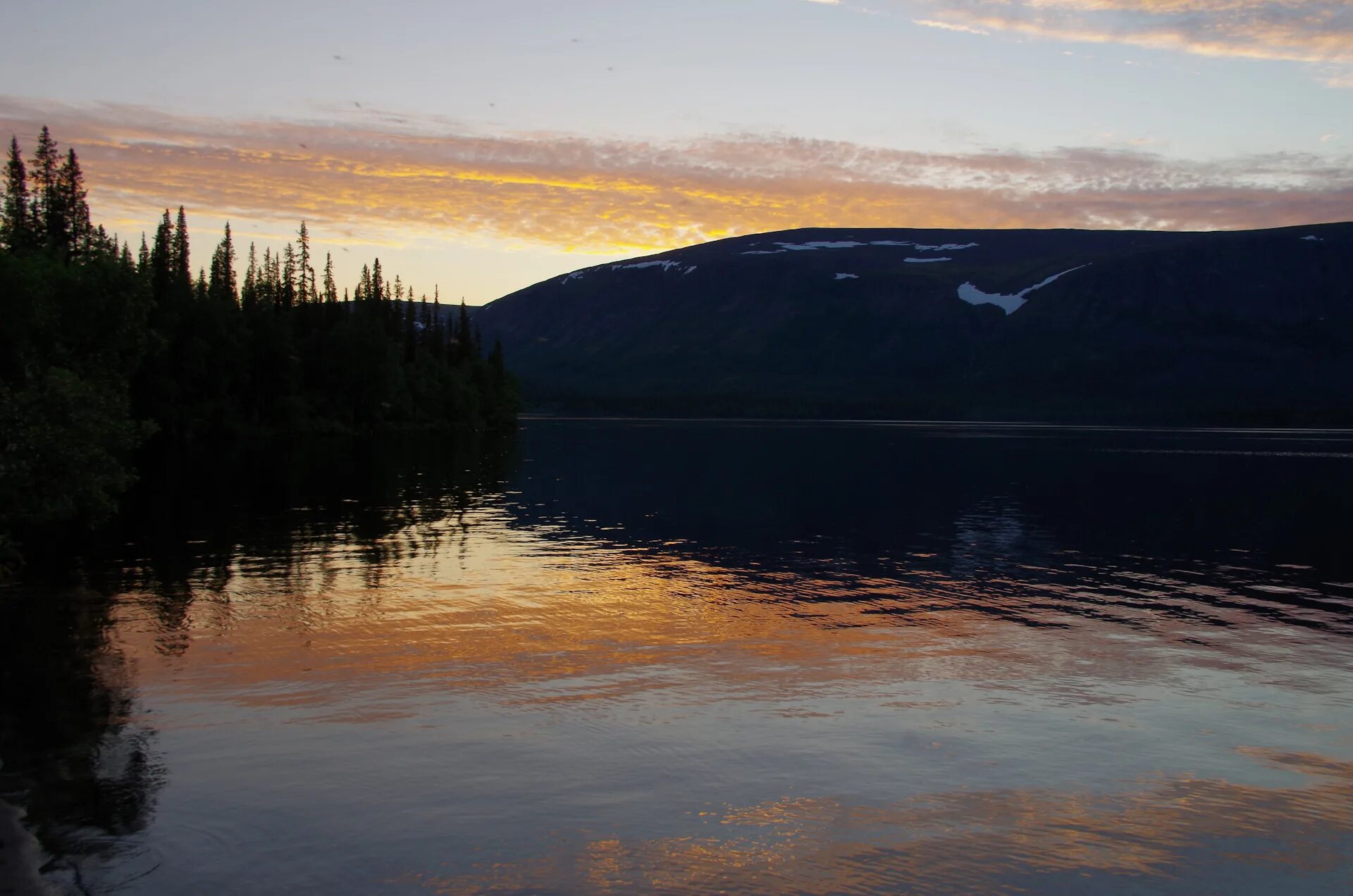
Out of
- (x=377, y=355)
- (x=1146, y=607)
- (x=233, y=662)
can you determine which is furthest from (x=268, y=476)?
(x=377, y=355)

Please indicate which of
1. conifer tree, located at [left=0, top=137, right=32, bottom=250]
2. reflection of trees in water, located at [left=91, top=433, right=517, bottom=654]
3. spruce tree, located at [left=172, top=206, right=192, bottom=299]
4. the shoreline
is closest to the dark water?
the shoreline

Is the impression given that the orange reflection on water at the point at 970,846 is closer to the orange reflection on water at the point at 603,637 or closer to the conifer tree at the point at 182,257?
the orange reflection on water at the point at 603,637

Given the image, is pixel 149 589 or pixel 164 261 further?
pixel 164 261

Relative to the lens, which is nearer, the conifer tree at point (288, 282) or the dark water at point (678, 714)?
the dark water at point (678, 714)

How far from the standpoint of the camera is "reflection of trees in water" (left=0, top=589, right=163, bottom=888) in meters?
14.5

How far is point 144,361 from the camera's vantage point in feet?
374

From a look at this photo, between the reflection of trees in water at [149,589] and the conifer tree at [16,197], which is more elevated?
the conifer tree at [16,197]

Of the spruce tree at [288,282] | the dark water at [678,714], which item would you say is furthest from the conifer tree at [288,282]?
the dark water at [678,714]

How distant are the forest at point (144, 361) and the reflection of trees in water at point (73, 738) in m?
6.55

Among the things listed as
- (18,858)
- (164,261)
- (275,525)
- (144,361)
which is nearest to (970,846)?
(18,858)

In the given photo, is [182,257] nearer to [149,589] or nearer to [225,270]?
[225,270]

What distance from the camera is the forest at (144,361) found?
36.6 meters

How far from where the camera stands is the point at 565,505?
61.9m

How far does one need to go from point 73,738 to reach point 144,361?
107 m
